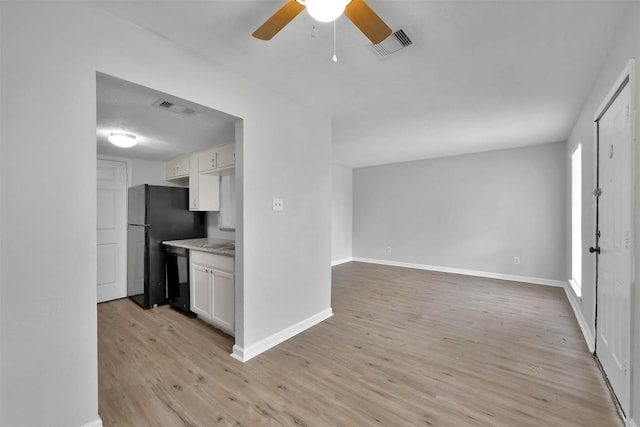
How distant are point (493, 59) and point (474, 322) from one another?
271 cm

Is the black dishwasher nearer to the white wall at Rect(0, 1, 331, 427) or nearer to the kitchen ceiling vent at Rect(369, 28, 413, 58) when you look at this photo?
the white wall at Rect(0, 1, 331, 427)

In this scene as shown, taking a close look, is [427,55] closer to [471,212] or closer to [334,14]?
[334,14]

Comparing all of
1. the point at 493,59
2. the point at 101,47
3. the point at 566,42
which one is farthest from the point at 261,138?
the point at 566,42

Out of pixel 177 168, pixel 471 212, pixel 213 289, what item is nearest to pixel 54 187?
pixel 213 289

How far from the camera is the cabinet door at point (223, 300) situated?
9.20ft

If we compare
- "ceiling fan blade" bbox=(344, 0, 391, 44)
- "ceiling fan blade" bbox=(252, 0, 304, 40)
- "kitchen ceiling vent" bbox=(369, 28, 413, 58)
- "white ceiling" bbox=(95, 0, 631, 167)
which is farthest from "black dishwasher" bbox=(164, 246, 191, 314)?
"ceiling fan blade" bbox=(344, 0, 391, 44)

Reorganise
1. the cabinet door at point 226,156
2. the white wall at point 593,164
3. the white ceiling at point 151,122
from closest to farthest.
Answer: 1. the white wall at point 593,164
2. the white ceiling at point 151,122
3. the cabinet door at point 226,156

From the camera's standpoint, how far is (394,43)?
1.89 m

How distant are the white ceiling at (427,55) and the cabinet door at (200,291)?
218cm

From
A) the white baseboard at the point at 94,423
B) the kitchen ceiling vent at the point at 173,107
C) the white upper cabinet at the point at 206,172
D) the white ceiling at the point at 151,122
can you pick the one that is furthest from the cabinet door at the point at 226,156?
the white baseboard at the point at 94,423

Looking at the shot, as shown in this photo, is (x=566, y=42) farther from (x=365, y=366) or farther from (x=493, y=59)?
(x=365, y=366)

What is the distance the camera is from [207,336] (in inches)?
114

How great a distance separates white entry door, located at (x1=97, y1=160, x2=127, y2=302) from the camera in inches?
163

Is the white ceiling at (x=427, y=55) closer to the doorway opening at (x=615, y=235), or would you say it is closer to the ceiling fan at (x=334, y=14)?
the ceiling fan at (x=334, y=14)
